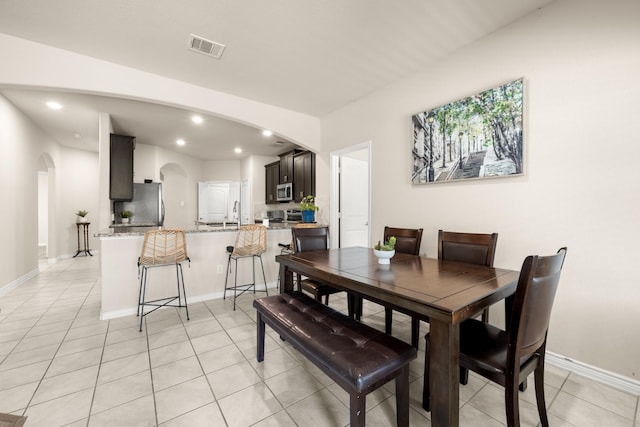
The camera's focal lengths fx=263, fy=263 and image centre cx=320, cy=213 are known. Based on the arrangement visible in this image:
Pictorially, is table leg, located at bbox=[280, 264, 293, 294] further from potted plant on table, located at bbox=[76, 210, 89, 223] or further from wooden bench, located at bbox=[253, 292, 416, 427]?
potted plant on table, located at bbox=[76, 210, 89, 223]

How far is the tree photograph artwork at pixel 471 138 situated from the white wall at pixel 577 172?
0.09 metres

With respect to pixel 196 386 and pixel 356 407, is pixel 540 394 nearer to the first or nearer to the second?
pixel 356 407

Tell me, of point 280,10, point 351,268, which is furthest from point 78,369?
point 280,10

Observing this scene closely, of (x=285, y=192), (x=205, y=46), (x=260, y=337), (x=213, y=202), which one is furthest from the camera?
(x=213, y=202)

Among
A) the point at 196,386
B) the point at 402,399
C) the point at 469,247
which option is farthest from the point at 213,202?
the point at 402,399

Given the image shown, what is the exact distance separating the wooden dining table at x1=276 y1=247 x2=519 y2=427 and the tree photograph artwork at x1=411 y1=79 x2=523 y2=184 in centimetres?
96

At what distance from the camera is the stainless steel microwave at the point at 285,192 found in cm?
567

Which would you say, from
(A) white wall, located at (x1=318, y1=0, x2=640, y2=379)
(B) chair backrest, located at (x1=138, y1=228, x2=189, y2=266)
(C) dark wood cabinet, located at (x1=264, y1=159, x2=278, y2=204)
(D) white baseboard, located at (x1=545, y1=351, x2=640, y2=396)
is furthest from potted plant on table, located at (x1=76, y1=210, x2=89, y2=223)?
(D) white baseboard, located at (x1=545, y1=351, x2=640, y2=396)

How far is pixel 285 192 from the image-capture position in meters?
5.86

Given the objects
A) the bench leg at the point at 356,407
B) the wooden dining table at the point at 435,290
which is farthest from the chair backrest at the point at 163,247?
the bench leg at the point at 356,407

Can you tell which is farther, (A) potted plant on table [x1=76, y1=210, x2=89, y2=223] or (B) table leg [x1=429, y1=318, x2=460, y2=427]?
(A) potted plant on table [x1=76, y1=210, x2=89, y2=223]

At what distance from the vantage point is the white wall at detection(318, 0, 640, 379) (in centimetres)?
172

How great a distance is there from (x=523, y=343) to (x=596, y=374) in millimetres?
1332

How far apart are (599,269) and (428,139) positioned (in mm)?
1681
